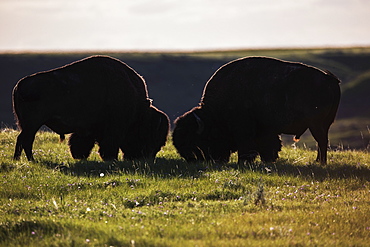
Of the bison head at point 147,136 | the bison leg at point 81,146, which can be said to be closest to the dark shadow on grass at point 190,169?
the bison head at point 147,136

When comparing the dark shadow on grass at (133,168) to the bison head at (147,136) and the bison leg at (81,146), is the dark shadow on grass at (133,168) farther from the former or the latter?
the bison leg at (81,146)

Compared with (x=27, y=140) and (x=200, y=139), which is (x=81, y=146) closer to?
(x=27, y=140)

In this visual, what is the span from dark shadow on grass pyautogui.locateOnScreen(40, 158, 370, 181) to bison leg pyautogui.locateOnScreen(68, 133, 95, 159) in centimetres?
119

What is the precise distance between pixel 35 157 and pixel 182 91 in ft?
145

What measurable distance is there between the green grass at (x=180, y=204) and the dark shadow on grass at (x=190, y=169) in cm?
2

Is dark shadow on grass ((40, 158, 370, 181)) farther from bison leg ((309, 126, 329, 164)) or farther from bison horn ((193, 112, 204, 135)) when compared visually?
bison horn ((193, 112, 204, 135))

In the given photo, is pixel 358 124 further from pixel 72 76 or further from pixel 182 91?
pixel 72 76

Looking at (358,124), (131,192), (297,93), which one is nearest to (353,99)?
(358,124)

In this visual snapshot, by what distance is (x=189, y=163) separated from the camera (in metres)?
12.2

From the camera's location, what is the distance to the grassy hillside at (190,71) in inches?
1993

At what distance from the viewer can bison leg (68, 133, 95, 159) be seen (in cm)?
1333

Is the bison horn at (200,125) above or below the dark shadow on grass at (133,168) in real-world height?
above

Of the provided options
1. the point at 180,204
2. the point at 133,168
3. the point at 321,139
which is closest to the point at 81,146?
the point at 133,168

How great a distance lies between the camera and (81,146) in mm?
13367
